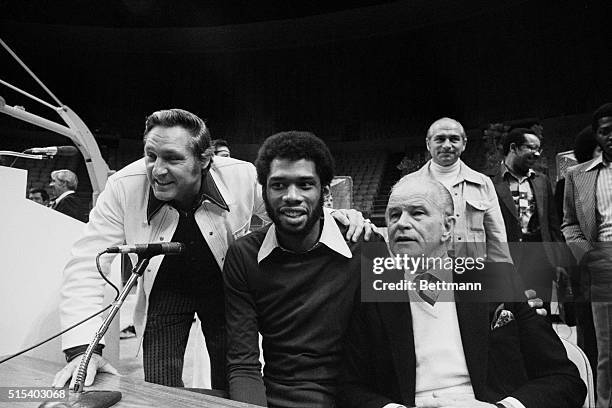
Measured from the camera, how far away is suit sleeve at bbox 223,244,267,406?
103 centimetres

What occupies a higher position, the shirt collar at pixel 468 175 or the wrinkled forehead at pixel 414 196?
the shirt collar at pixel 468 175

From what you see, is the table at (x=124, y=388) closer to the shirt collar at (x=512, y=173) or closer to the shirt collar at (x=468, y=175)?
the shirt collar at (x=468, y=175)

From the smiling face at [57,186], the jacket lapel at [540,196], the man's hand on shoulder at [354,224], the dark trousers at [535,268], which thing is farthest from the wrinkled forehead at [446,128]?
the smiling face at [57,186]

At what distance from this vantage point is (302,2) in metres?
1.71

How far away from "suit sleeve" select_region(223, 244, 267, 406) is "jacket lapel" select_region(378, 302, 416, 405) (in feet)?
0.97

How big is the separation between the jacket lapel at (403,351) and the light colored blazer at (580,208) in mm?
610

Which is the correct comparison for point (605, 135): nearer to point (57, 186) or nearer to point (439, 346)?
point (439, 346)

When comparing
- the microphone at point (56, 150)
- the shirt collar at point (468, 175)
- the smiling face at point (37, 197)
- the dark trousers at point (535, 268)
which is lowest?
the dark trousers at point (535, 268)

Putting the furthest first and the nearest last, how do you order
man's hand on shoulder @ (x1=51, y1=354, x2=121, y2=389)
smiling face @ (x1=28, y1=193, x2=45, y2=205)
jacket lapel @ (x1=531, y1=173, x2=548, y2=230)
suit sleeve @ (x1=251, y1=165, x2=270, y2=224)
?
smiling face @ (x1=28, y1=193, x2=45, y2=205) → jacket lapel @ (x1=531, y1=173, x2=548, y2=230) → suit sleeve @ (x1=251, y1=165, x2=270, y2=224) → man's hand on shoulder @ (x1=51, y1=354, x2=121, y2=389)

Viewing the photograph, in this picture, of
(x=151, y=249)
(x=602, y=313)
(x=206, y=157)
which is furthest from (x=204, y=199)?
(x=602, y=313)

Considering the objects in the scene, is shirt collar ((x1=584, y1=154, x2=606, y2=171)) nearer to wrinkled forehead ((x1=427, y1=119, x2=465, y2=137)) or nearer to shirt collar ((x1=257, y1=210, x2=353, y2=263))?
wrinkled forehead ((x1=427, y1=119, x2=465, y2=137))

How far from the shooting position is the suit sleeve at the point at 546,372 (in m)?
1.00

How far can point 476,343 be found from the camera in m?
1.03

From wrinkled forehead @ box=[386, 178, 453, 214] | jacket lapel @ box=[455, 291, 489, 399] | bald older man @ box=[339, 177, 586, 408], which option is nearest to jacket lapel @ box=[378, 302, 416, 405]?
bald older man @ box=[339, 177, 586, 408]
